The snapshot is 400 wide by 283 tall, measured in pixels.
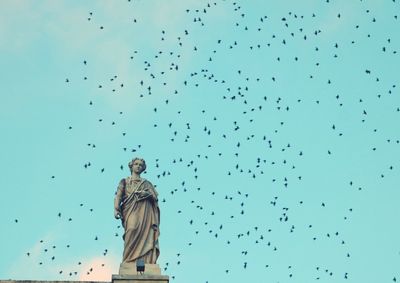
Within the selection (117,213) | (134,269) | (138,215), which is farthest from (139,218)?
(134,269)

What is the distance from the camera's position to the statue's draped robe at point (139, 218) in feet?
91.0

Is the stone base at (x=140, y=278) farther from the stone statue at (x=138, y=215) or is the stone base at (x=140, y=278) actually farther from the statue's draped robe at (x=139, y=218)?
the statue's draped robe at (x=139, y=218)

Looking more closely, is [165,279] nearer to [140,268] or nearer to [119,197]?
[140,268]

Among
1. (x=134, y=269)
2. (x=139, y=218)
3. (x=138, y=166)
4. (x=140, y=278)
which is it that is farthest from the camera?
(x=138, y=166)

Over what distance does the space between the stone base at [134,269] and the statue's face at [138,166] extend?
2954mm

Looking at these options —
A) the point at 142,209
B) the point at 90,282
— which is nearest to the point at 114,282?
the point at 90,282

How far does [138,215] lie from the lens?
92.9ft

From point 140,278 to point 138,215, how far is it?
223cm

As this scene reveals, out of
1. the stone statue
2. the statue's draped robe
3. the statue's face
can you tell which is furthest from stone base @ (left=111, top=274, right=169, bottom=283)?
the statue's face

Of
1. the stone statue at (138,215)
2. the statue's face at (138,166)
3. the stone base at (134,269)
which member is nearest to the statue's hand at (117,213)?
the stone statue at (138,215)

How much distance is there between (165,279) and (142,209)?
260 cm

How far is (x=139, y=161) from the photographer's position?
95.8 feet

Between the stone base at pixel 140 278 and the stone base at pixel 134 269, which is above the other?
the stone base at pixel 134 269

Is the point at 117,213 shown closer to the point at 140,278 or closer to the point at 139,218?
the point at 139,218
